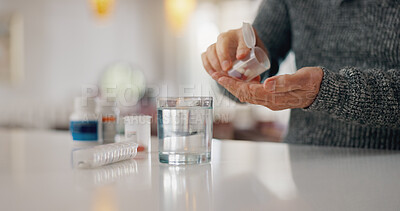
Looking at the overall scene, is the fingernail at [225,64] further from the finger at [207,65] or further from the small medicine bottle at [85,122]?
the small medicine bottle at [85,122]

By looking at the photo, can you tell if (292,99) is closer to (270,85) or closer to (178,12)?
(270,85)

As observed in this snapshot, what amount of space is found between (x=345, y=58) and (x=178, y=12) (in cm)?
362

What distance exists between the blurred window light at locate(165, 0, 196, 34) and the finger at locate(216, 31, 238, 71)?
3591 millimetres

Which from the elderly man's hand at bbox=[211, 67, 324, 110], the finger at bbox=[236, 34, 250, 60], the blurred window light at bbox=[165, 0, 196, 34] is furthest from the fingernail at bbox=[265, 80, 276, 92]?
the blurred window light at bbox=[165, 0, 196, 34]

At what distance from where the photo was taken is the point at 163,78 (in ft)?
15.5

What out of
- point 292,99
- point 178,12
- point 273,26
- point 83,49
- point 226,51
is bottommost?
point 292,99

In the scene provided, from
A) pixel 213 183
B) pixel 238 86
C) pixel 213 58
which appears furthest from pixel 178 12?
pixel 213 183

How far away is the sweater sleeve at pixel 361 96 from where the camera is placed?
685 mm

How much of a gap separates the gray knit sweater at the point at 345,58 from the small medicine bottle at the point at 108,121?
0.48 metres

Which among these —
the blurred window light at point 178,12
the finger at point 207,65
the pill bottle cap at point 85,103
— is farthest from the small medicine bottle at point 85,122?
the blurred window light at point 178,12

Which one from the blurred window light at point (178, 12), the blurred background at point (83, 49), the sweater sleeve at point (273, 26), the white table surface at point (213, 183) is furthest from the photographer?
the blurred background at point (83, 49)

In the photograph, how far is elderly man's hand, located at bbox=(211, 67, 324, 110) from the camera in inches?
25.7

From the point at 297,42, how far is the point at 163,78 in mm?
3715

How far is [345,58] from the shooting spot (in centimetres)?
97
